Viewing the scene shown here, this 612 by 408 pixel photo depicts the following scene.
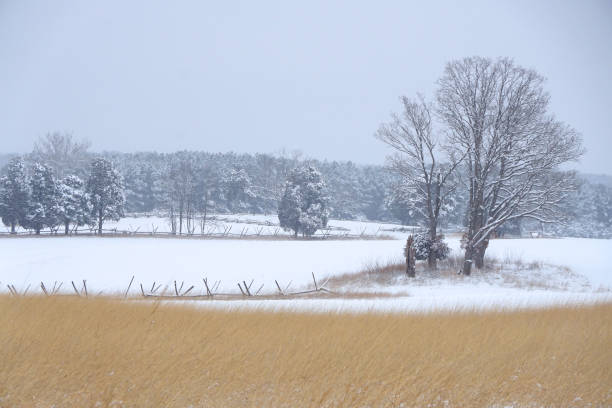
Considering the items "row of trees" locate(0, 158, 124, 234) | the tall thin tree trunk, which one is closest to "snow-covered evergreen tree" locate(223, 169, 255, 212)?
"row of trees" locate(0, 158, 124, 234)

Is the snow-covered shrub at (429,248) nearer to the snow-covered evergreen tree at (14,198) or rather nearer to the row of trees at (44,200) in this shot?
the row of trees at (44,200)

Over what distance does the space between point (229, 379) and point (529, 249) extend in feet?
101

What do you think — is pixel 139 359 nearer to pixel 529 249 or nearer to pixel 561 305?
pixel 561 305

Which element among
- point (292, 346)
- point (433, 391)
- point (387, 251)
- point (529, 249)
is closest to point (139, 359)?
point (292, 346)

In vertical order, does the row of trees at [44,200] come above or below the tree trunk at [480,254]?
above

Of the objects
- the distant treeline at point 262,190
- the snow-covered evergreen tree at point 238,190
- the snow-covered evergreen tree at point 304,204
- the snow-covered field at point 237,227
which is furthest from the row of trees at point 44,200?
the snow-covered evergreen tree at point 238,190

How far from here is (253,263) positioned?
32469mm

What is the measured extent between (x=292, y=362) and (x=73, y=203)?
153 ft

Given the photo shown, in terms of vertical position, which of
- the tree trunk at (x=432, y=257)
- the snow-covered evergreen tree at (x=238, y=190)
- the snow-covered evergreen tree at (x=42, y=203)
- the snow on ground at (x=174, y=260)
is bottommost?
the snow on ground at (x=174, y=260)

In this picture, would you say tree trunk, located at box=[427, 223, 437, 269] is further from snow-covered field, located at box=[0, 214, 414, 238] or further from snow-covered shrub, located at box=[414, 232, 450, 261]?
snow-covered field, located at box=[0, 214, 414, 238]

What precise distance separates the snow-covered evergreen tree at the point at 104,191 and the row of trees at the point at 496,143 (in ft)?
107

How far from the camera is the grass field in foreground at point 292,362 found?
5.86 metres

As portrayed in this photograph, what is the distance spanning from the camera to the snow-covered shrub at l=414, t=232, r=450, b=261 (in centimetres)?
2898

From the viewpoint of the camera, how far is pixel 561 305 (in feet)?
39.7
